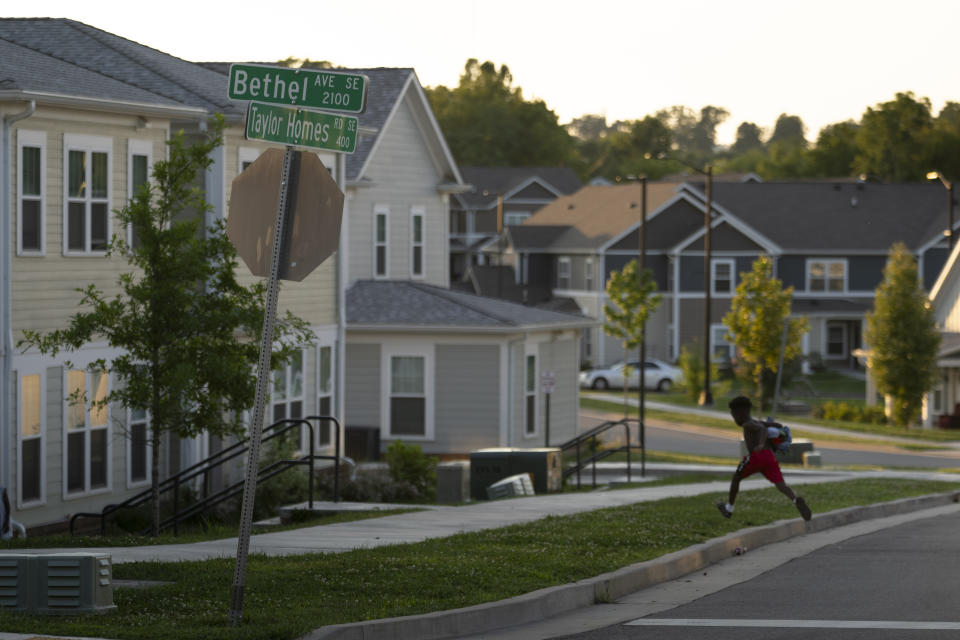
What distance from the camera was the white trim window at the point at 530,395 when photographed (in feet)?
109

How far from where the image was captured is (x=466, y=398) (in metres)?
32.4

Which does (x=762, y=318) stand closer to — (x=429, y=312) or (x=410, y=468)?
(x=429, y=312)

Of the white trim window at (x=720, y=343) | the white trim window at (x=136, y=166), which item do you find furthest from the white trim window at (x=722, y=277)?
the white trim window at (x=136, y=166)

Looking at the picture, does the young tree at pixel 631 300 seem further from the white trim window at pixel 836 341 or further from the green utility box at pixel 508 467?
the green utility box at pixel 508 467

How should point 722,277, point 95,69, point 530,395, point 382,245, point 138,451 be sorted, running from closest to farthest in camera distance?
1. point 138,451
2. point 95,69
3. point 530,395
4. point 382,245
5. point 722,277

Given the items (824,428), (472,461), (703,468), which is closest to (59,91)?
(472,461)

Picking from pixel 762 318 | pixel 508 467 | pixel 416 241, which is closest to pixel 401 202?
pixel 416 241

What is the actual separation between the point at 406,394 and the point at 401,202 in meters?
5.44

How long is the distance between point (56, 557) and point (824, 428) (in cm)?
3826

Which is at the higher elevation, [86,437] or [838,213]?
[838,213]

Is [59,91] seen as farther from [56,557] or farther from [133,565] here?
[56,557]

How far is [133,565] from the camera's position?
1231cm

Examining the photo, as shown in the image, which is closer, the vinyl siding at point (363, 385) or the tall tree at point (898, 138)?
the vinyl siding at point (363, 385)

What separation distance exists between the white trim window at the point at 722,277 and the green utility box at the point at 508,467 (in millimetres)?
43525
